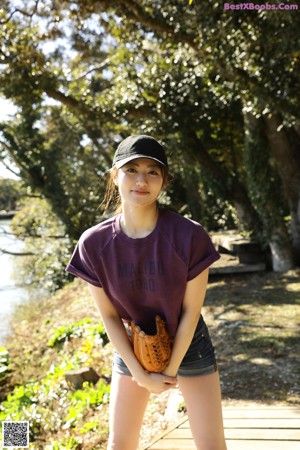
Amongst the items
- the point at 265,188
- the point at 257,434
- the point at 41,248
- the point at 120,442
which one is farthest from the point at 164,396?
the point at 41,248

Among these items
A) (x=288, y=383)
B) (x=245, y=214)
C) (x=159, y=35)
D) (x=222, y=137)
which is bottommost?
(x=288, y=383)

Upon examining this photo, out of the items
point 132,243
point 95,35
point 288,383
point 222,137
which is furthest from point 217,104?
point 132,243

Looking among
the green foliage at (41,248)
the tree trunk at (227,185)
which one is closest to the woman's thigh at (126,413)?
the tree trunk at (227,185)

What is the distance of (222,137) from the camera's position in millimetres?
12492

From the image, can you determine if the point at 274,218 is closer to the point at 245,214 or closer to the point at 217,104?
the point at 245,214

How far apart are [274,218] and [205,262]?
846cm

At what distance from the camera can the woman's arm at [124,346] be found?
2.16 metres

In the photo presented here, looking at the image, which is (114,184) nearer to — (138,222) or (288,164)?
(138,222)

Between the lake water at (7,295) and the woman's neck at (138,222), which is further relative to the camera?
the lake water at (7,295)

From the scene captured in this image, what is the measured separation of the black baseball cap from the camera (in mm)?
2123

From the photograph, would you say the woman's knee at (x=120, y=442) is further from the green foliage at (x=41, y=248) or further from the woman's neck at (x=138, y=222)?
the green foliage at (x=41, y=248)

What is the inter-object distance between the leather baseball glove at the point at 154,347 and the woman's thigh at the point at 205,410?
16 cm

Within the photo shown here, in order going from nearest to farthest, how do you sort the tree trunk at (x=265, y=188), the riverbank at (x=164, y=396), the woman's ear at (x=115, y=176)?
the woman's ear at (x=115, y=176), the riverbank at (x=164, y=396), the tree trunk at (x=265, y=188)

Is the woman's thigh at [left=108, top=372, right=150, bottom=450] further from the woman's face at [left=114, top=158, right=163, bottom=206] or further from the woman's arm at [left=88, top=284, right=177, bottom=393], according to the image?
the woman's face at [left=114, top=158, right=163, bottom=206]
